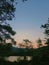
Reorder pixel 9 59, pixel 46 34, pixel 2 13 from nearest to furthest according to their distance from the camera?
1. pixel 9 59
2. pixel 2 13
3. pixel 46 34

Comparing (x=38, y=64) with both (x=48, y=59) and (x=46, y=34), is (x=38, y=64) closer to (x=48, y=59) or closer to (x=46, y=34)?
(x=48, y=59)

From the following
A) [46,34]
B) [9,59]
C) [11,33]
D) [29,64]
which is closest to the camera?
[29,64]

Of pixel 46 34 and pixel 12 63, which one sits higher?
pixel 46 34

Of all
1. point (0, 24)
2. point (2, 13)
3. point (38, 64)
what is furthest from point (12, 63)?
point (0, 24)

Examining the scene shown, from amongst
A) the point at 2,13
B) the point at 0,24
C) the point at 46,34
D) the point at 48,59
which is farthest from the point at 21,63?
the point at 46,34

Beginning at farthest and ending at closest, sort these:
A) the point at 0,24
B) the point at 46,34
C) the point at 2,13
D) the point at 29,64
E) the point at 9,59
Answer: the point at 46,34, the point at 0,24, the point at 2,13, the point at 9,59, the point at 29,64

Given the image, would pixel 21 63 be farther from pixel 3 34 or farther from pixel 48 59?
pixel 3 34

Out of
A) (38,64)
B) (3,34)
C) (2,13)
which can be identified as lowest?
(38,64)

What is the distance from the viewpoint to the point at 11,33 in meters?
38.6

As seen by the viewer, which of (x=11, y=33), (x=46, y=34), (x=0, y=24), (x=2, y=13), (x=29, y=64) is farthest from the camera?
(x=46, y=34)

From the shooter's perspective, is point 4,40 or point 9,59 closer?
point 9,59

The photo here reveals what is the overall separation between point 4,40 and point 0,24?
2754mm

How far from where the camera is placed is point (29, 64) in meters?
17.2

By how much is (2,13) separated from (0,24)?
3.63 metres
